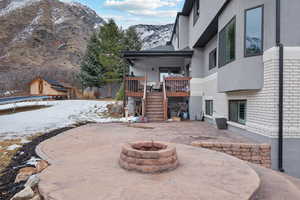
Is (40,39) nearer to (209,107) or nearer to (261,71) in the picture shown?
(209,107)

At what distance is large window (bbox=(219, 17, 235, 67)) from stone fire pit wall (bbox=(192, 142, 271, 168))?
3.03m

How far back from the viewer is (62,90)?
23297 mm

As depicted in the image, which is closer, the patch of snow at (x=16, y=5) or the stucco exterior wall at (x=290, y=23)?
Answer: the stucco exterior wall at (x=290, y=23)

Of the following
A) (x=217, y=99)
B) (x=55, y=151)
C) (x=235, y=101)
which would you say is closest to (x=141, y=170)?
(x=55, y=151)

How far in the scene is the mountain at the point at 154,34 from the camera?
43.0 meters

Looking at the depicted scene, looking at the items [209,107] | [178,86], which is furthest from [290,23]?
[178,86]

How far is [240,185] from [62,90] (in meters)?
24.7

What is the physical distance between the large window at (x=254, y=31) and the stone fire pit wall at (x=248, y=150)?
8.78 ft

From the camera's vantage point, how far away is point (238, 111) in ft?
21.4

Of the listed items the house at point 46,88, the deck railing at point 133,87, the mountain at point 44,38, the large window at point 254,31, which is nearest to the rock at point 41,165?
the large window at point 254,31

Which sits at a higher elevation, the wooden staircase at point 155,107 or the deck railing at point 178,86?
the deck railing at point 178,86

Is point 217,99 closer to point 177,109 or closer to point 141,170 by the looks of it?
point 177,109

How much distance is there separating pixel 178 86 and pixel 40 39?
142 feet

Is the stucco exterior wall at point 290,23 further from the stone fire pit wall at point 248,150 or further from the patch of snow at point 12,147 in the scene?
the patch of snow at point 12,147
